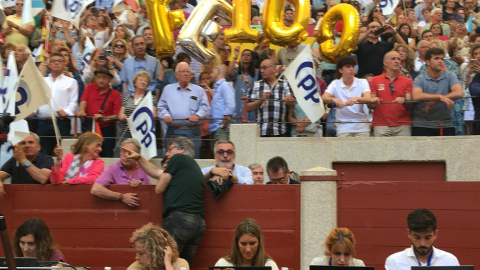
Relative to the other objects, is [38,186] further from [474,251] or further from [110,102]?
[474,251]

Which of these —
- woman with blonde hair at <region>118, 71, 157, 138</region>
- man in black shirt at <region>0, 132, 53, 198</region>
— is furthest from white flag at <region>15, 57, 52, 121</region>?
woman with blonde hair at <region>118, 71, 157, 138</region>

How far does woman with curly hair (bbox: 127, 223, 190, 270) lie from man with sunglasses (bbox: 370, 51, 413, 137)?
492 centimetres

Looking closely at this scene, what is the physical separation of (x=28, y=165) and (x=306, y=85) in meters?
3.65

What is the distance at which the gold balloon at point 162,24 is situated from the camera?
15.6 m

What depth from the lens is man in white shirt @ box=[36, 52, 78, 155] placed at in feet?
51.2

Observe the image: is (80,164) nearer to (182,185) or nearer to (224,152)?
(182,185)

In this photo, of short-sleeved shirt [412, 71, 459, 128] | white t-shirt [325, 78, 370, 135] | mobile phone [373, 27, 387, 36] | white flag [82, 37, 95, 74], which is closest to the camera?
short-sleeved shirt [412, 71, 459, 128]

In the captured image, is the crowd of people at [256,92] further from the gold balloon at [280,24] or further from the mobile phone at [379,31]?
the gold balloon at [280,24]

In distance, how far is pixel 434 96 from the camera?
14.6 m

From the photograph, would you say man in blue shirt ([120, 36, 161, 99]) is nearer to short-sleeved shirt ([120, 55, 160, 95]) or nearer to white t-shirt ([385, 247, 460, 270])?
short-sleeved shirt ([120, 55, 160, 95])

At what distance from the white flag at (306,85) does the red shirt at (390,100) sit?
0.83 meters

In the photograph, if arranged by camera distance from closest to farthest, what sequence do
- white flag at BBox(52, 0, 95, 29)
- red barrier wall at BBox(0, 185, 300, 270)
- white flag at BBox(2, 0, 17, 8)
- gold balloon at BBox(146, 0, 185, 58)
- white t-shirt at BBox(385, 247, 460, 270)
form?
white t-shirt at BBox(385, 247, 460, 270) → red barrier wall at BBox(0, 185, 300, 270) → gold balloon at BBox(146, 0, 185, 58) → white flag at BBox(52, 0, 95, 29) → white flag at BBox(2, 0, 17, 8)

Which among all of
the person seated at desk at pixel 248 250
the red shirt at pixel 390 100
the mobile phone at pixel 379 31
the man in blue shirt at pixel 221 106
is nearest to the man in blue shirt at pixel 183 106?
the man in blue shirt at pixel 221 106

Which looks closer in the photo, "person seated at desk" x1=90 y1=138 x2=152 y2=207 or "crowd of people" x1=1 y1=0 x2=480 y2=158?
"person seated at desk" x1=90 y1=138 x2=152 y2=207
